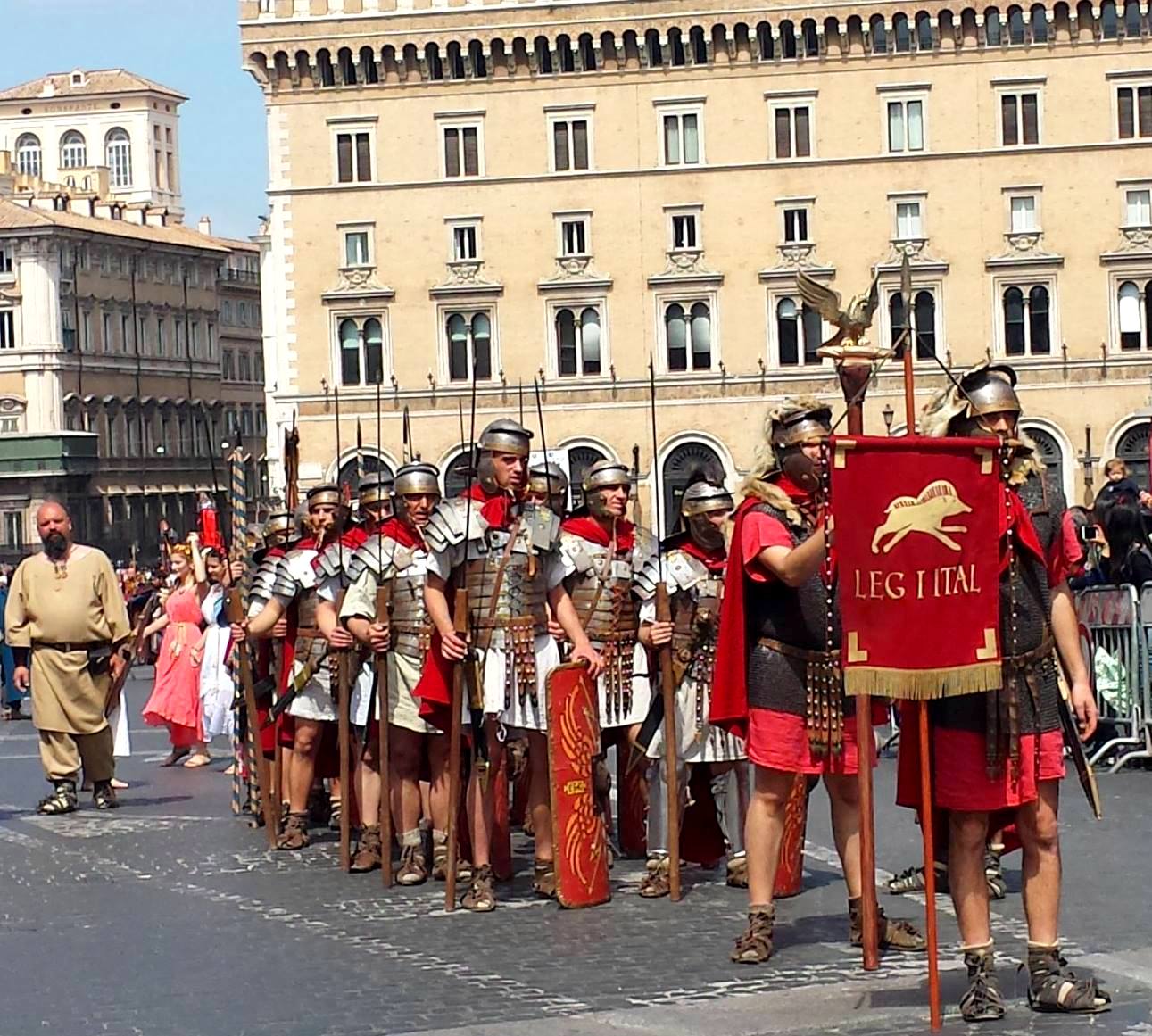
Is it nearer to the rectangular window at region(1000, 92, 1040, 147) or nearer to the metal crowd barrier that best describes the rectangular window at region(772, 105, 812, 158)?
the rectangular window at region(1000, 92, 1040, 147)

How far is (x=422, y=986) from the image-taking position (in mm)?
8648

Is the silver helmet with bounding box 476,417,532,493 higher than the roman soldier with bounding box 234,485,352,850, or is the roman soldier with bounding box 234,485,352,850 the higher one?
the silver helmet with bounding box 476,417,532,493

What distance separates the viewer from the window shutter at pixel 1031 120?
64375 mm

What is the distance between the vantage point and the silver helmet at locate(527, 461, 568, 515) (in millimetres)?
12258

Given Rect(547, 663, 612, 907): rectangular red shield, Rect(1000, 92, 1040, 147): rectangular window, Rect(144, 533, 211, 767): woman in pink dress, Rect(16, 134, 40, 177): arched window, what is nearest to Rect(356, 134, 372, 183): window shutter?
Rect(1000, 92, 1040, 147): rectangular window

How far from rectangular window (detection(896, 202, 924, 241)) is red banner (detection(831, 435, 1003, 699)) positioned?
57648mm

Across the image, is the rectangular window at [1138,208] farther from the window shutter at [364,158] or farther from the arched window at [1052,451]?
the window shutter at [364,158]

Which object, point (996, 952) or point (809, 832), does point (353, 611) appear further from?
point (996, 952)

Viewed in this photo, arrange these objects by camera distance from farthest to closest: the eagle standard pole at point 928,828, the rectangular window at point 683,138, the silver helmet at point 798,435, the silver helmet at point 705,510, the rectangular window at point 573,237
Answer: the rectangular window at point 573,237 → the rectangular window at point 683,138 → the silver helmet at point 705,510 → the silver helmet at point 798,435 → the eagle standard pole at point 928,828

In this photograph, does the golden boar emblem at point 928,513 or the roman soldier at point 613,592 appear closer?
the golden boar emblem at point 928,513

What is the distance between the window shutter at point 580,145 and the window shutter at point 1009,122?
9575 mm

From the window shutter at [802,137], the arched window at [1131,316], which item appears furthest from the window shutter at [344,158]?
the arched window at [1131,316]

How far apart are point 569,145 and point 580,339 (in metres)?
4.48

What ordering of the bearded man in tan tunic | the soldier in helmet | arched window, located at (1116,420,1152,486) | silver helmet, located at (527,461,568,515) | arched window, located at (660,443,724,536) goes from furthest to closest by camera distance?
arched window, located at (660,443,724,536)
arched window, located at (1116,420,1152,486)
the bearded man in tan tunic
silver helmet, located at (527,461,568,515)
the soldier in helmet
